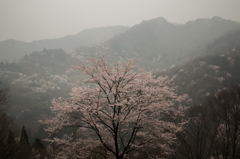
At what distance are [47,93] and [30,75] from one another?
49415mm

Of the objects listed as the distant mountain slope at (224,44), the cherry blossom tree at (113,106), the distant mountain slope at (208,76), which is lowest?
the cherry blossom tree at (113,106)

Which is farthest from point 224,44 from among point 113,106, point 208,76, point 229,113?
point 113,106

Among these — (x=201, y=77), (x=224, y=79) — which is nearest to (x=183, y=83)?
(x=201, y=77)

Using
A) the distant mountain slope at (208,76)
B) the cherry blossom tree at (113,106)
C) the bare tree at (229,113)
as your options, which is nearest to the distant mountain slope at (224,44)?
the distant mountain slope at (208,76)

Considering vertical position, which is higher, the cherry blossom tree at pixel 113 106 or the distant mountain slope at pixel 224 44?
the distant mountain slope at pixel 224 44

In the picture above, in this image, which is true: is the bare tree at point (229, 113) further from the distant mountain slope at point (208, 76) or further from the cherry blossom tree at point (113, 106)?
the distant mountain slope at point (208, 76)

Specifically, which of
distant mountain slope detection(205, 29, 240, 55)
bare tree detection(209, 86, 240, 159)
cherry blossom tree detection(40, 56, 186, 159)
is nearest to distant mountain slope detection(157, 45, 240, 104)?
distant mountain slope detection(205, 29, 240, 55)

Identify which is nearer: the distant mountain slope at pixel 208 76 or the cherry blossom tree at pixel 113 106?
the cherry blossom tree at pixel 113 106

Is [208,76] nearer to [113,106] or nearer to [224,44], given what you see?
[224,44]

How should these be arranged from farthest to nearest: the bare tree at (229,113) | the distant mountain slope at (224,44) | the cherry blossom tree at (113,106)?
the distant mountain slope at (224,44) < the bare tree at (229,113) < the cherry blossom tree at (113,106)

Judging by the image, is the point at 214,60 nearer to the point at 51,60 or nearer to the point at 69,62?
the point at 69,62

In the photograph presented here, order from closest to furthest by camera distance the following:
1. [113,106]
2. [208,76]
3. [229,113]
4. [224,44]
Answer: [113,106]
[229,113]
[208,76]
[224,44]

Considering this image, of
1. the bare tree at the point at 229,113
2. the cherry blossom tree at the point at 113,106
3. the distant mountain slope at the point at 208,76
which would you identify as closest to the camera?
the cherry blossom tree at the point at 113,106

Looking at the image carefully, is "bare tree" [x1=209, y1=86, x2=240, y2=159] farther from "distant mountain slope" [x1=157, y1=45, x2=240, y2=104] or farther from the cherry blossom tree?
"distant mountain slope" [x1=157, y1=45, x2=240, y2=104]
